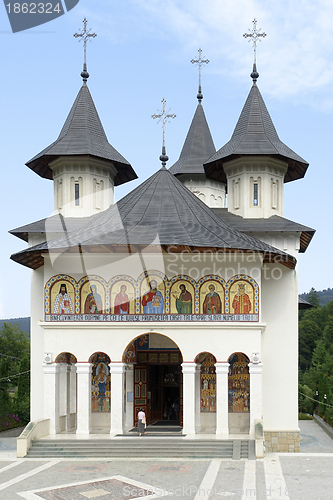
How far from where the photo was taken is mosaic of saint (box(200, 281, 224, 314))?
68.5 feet

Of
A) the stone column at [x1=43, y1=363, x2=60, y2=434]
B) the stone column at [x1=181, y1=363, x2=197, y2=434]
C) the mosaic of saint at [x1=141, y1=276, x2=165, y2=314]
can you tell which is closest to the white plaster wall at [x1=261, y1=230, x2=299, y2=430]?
the stone column at [x1=181, y1=363, x2=197, y2=434]

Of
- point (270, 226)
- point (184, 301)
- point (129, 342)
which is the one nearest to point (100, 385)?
point (129, 342)

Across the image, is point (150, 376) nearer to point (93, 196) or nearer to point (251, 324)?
point (251, 324)

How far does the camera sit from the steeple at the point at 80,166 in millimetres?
26562

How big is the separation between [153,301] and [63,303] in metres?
3.08

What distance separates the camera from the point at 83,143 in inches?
1051

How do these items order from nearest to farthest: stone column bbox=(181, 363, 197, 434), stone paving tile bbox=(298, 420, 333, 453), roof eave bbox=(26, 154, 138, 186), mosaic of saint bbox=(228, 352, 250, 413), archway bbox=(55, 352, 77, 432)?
stone column bbox=(181, 363, 197, 434), archway bbox=(55, 352, 77, 432), mosaic of saint bbox=(228, 352, 250, 413), stone paving tile bbox=(298, 420, 333, 453), roof eave bbox=(26, 154, 138, 186)

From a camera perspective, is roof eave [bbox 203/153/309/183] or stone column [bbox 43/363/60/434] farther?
roof eave [bbox 203/153/309/183]

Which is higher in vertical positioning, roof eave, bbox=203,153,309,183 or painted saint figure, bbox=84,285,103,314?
roof eave, bbox=203,153,309,183

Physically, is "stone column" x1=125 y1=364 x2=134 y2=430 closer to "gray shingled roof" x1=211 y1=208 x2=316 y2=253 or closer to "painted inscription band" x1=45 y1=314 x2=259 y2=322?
"painted inscription band" x1=45 y1=314 x2=259 y2=322

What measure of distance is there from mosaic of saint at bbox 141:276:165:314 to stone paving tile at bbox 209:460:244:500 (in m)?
5.53

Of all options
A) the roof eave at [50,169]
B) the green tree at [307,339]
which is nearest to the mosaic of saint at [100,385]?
the roof eave at [50,169]

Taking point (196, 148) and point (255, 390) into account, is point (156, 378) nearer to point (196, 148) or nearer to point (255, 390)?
point (255, 390)

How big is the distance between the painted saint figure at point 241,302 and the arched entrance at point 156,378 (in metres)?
3.83
